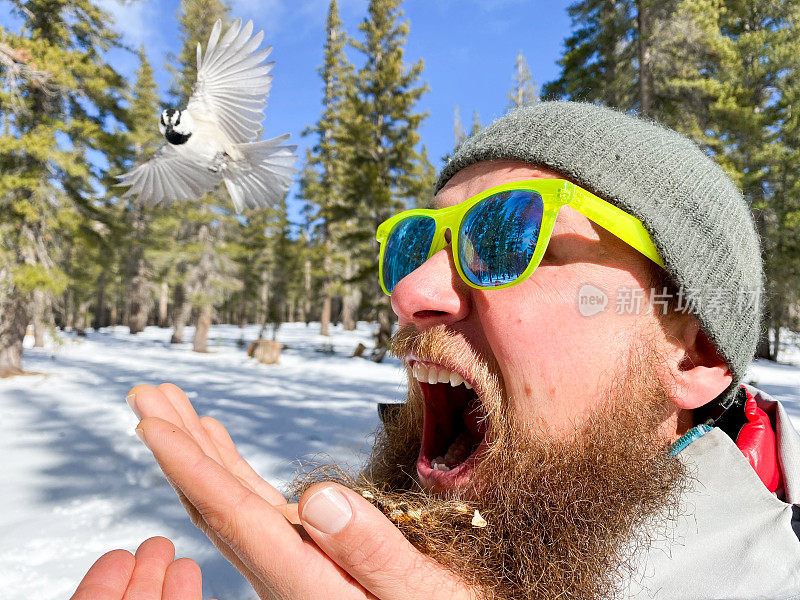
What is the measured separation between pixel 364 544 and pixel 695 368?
877 millimetres

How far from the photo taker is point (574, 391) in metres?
0.86

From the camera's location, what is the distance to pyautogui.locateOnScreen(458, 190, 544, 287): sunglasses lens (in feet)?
2.97

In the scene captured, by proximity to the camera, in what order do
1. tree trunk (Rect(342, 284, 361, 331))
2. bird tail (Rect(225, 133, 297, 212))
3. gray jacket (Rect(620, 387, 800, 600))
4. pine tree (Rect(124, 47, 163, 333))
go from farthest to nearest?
tree trunk (Rect(342, 284, 361, 331)), pine tree (Rect(124, 47, 163, 333)), bird tail (Rect(225, 133, 297, 212)), gray jacket (Rect(620, 387, 800, 600))

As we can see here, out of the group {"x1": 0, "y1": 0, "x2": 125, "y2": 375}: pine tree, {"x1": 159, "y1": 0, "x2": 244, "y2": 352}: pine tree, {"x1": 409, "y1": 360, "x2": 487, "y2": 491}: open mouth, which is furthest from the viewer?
{"x1": 159, "y1": 0, "x2": 244, "y2": 352}: pine tree

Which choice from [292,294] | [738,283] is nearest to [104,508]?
[738,283]

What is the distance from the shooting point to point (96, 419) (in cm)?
479

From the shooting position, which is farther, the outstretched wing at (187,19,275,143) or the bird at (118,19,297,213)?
the bird at (118,19,297,213)

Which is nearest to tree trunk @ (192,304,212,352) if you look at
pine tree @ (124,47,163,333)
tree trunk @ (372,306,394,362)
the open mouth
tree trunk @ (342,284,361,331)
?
tree trunk @ (372,306,394,362)

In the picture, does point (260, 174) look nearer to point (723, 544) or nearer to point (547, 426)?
point (547, 426)

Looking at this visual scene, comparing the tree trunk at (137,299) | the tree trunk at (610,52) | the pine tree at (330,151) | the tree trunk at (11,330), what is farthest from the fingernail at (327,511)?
the tree trunk at (137,299)

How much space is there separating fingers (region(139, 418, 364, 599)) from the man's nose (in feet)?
1.57

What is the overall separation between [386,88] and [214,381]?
463 inches

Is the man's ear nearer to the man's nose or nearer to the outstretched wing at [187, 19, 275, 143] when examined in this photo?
the man's nose

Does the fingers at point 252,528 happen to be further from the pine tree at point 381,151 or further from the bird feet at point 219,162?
the pine tree at point 381,151
